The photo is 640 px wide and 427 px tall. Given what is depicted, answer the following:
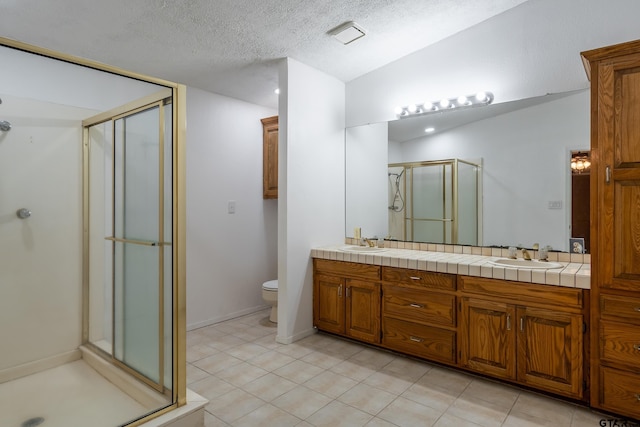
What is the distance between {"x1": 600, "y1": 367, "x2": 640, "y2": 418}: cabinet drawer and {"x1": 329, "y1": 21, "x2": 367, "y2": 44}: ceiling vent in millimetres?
2637

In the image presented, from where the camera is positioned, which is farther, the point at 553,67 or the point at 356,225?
the point at 356,225

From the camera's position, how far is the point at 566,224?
2592mm

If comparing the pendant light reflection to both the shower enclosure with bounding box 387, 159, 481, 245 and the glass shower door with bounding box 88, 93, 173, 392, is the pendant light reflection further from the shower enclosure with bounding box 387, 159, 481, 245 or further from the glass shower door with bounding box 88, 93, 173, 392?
the glass shower door with bounding box 88, 93, 173, 392

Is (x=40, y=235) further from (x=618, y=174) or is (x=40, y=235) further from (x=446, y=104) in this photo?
(x=618, y=174)

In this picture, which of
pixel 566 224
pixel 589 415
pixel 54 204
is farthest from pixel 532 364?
pixel 54 204

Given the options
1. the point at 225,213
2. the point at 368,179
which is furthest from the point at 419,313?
the point at 225,213

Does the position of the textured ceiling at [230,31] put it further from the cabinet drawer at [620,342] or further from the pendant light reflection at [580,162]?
the cabinet drawer at [620,342]

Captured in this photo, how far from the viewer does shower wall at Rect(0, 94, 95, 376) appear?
79.4 inches

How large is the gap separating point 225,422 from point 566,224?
8.23 feet

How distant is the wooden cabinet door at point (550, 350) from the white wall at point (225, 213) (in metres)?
2.67

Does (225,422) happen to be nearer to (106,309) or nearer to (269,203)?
(106,309)

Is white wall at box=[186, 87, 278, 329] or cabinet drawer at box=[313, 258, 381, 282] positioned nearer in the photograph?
cabinet drawer at box=[313, 258, 381, 282]

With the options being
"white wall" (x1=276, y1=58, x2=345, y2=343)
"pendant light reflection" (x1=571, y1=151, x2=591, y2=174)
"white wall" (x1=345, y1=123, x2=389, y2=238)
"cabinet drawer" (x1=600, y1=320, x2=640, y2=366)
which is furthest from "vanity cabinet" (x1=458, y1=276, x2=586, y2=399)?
"white wall" (x1=276, y1=58, x2=345, y2=343)

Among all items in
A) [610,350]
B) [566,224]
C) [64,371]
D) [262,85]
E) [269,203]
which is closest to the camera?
[610,350]
